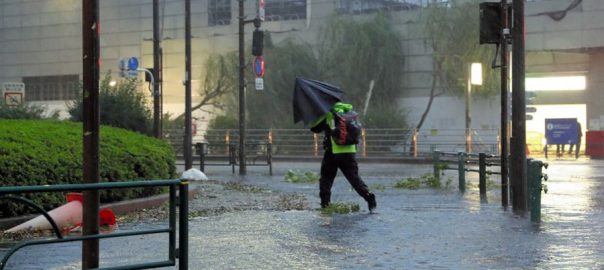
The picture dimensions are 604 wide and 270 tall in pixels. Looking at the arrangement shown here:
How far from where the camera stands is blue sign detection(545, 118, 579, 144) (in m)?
38.7

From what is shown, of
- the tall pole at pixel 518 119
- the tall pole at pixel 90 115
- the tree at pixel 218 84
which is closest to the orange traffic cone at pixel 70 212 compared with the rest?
the tall pole at pixel 90 115

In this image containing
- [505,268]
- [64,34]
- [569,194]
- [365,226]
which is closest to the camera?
[505,268]

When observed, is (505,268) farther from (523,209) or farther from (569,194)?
(569,194)

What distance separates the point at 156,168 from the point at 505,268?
791cm

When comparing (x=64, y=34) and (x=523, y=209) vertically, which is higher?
(x=64, y=34)

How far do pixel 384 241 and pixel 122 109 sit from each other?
1560 cm

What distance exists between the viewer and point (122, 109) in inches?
944

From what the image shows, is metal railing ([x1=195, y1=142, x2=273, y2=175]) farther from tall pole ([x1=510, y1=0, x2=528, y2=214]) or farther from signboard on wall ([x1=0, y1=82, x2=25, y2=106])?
tall pole ([x1=510, y1=0, x2=528, y2=214])

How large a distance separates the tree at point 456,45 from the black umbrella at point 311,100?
31.0 metres

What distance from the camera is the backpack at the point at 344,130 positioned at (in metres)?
12.5

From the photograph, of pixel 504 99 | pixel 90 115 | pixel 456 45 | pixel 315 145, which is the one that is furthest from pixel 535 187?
pixel 456 45

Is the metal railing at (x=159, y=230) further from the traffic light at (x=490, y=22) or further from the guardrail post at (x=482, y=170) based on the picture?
the guardrail post at (x=482, y=170)

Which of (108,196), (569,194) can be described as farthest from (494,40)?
(108,196)

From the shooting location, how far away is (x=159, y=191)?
14.3 meters
